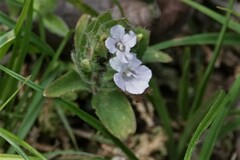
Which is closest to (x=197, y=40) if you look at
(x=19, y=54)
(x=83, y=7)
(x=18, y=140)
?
(x=83, y=7)

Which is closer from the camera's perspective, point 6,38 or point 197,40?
point 6,38

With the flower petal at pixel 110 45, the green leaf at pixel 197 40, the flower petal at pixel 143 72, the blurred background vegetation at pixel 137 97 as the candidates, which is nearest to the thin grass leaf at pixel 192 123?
the blurred background vegetation at pixel 137 97

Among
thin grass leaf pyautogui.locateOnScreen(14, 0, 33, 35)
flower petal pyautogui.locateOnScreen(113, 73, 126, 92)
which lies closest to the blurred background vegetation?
thin grass leaf pyautogui.locateOnScreen(14, 0, 33, 35)

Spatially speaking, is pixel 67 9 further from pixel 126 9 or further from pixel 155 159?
pixel 155 159

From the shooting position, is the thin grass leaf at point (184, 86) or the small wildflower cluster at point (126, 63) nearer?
the small wildflower cluster at point (126, 63)

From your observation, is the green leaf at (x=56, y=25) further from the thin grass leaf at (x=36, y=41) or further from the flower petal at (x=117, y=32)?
the flower petal at (x=117, y=32)

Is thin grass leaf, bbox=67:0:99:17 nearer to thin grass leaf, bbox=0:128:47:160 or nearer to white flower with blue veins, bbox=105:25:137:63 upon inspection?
white flower with blue veins, bbox=105:25:137:63

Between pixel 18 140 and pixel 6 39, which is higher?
pixel 6 39

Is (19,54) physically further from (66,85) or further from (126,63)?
(126,63)
